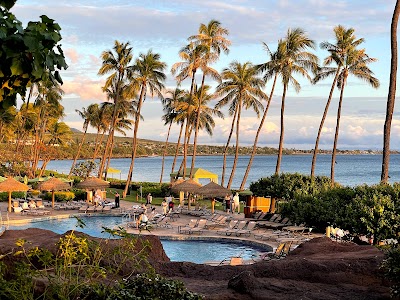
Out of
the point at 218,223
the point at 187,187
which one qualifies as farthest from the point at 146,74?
the point at 218,223

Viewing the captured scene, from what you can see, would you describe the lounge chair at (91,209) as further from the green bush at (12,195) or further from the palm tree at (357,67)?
the palm tree at (357,67)

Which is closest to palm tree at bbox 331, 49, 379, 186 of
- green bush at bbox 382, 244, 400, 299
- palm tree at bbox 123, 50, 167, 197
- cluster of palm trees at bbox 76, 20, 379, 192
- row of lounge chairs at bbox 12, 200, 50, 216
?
cluster of palm trees at bbox 76, 20, 379, 192

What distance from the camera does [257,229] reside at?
27516 mm

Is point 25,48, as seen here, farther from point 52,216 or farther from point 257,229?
point 52,216

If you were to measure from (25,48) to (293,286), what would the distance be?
21.0ft

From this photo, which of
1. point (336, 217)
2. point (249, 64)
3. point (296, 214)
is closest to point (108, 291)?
point (336, 217)

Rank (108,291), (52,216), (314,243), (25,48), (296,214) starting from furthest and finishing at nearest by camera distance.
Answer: (52,216) → (296,214) → (314,243) → (108,291) → (25,48)

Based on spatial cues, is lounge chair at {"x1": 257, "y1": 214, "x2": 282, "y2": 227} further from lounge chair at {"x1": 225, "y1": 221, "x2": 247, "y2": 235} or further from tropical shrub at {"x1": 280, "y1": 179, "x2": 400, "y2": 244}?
tropical shrub at {"x1": 280, "y1": 179, "x2": 400, "y2": 244}

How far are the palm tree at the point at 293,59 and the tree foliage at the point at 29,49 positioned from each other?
40.7 metres

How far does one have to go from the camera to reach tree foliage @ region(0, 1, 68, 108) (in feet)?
15.8

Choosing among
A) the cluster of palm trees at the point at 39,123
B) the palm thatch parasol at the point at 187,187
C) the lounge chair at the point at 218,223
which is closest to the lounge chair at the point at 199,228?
the lounge chair at the point at 218,223

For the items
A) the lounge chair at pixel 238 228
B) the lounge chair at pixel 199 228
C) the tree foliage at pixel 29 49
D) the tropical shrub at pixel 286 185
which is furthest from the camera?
the tropical shrub at pixel 286 185

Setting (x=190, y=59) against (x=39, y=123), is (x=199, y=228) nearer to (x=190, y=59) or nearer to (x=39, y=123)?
(x=190, y=59)

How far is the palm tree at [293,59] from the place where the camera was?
44938 mm
